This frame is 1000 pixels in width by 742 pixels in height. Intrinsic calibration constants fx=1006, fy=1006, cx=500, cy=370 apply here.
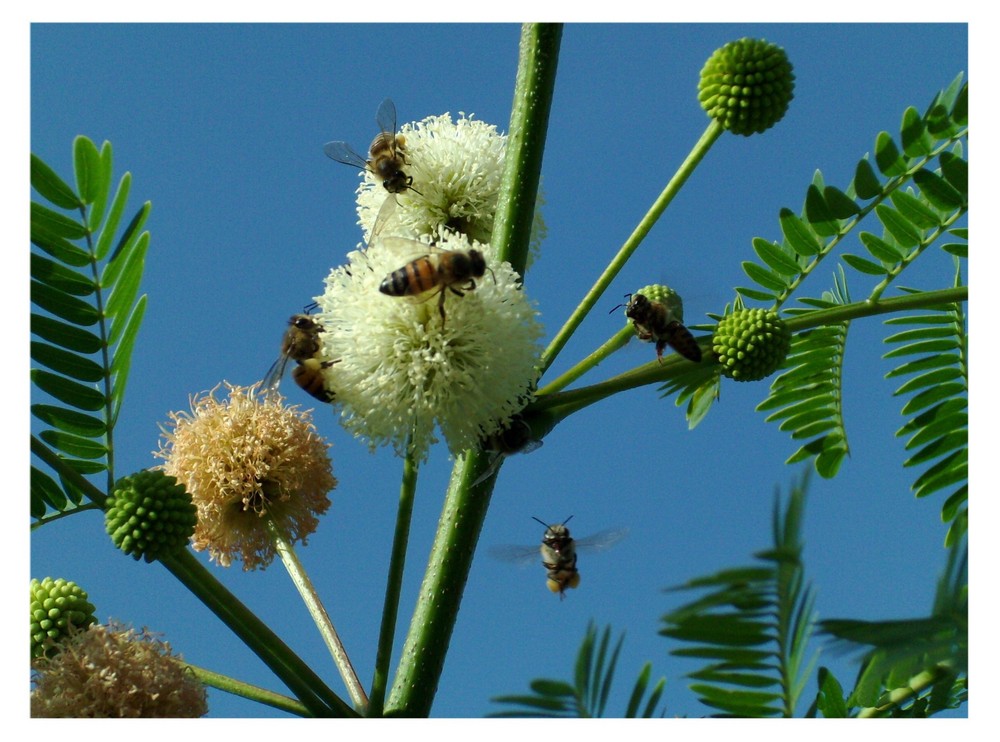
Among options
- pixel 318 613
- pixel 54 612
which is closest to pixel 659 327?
pixel 318 613

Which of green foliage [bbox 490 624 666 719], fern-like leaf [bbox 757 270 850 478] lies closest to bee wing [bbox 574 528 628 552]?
fern-like leaf [bbox 757 270 850 478]

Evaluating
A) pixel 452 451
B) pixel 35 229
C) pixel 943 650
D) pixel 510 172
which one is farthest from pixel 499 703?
pixel 35 229

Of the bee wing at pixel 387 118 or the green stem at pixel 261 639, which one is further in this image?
the bee wing at pixel 387 118

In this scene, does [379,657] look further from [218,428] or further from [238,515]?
[218,428]

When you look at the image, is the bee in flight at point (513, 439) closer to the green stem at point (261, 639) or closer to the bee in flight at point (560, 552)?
the green stem at point (261, 639)

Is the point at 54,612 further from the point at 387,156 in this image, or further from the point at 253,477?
the point at 387,156

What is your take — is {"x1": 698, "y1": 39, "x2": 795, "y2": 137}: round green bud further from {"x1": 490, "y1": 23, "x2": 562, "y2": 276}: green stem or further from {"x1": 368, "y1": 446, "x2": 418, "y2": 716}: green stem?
{"x1": 368, "y1": 446, "x2": 418, "y2": 716}: green stem

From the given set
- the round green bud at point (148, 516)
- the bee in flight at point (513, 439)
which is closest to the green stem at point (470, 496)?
the bee in flight at point (513, 439)
